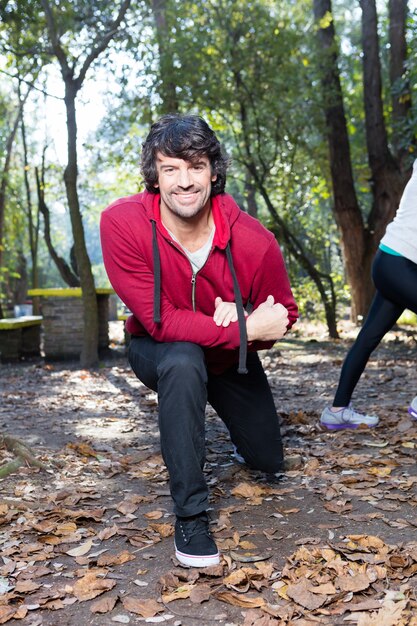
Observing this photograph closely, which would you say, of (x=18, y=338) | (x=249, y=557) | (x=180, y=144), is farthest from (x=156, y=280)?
(x=18, y=338)

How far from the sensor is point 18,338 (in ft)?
40.3

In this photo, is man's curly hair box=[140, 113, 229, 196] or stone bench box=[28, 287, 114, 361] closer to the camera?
man's curly hair box=[140, 113, 229, 196]

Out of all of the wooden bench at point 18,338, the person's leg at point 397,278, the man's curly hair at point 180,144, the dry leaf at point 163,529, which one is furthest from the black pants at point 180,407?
the wooden bench at point 18,338

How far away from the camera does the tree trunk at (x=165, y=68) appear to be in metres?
12.3

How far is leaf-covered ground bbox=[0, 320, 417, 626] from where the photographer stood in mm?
2758

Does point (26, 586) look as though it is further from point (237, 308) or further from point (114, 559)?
point (237, 308)

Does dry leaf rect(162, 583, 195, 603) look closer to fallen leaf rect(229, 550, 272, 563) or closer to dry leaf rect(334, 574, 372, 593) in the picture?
fallen leaf rect(229, 550, 272, 563)

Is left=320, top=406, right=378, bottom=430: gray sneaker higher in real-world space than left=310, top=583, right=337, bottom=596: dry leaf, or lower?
higher

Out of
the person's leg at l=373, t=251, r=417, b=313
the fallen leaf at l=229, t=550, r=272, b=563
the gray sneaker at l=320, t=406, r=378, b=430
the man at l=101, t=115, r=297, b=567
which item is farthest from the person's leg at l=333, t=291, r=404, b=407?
the fallen leaf at l=229, t=550, r=272, b=563

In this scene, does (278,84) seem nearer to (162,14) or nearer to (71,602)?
(162,14)

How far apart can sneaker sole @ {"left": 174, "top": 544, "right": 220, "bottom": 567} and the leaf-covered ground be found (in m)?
0.04

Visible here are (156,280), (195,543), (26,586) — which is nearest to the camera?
(26,586)

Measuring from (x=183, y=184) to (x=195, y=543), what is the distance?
5.28 ft

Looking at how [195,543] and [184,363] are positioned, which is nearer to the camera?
[195,543]
